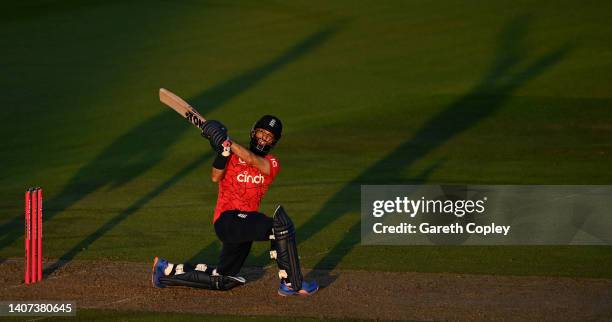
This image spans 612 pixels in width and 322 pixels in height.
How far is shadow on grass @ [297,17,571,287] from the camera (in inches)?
630

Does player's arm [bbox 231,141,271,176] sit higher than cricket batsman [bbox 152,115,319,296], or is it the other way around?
player's arm [bbox 231,141,271,176]

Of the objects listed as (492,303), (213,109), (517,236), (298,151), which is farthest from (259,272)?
(213,109)

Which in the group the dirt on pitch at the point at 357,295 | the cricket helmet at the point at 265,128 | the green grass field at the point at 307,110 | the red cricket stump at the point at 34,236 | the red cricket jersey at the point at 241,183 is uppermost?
the green grass field at the point at 307,110

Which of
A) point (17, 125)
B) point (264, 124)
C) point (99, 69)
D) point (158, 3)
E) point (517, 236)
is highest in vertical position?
point (158, 3)

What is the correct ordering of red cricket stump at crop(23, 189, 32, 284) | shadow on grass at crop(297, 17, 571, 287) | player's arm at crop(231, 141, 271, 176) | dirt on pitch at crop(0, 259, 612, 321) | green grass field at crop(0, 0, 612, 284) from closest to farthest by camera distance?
dirt on pitch at crop(0, 259, 612, 321) → player's arm at crop(231, 141, 271, 176) → red cricket stump at crop(23, 189, 32, 284) → green grass field at crop(0, 0, 612, 284) → shadow on grass at crop(297, 17, 571, 287)

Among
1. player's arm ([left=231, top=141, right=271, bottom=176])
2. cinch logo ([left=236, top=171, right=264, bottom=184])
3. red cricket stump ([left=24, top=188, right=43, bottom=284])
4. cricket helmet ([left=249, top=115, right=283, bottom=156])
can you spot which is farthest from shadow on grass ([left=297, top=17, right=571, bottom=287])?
red cricket stump ([left=24, top=188, right=43, bottom=284])

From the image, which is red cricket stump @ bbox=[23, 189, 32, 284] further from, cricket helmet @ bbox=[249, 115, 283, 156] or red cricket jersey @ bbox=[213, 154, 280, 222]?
cricket helmet @ bbox=[249, 115, 283, 156]

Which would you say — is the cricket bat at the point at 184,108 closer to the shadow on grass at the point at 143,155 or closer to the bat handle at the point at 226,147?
the bat handle at the point at 226,147

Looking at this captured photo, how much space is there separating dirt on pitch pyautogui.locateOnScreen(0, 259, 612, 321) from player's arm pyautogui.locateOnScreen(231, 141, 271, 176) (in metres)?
1.53

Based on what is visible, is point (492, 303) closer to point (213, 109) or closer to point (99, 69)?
point (213, 109)

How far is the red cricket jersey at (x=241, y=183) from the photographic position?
38.4ft

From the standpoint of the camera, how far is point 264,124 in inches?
460

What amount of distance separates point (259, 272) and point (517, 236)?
4.53 metres

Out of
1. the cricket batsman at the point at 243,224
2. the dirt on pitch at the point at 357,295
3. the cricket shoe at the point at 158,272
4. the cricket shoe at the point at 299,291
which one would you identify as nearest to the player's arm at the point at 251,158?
the cricket batsman at the point at 243,224
